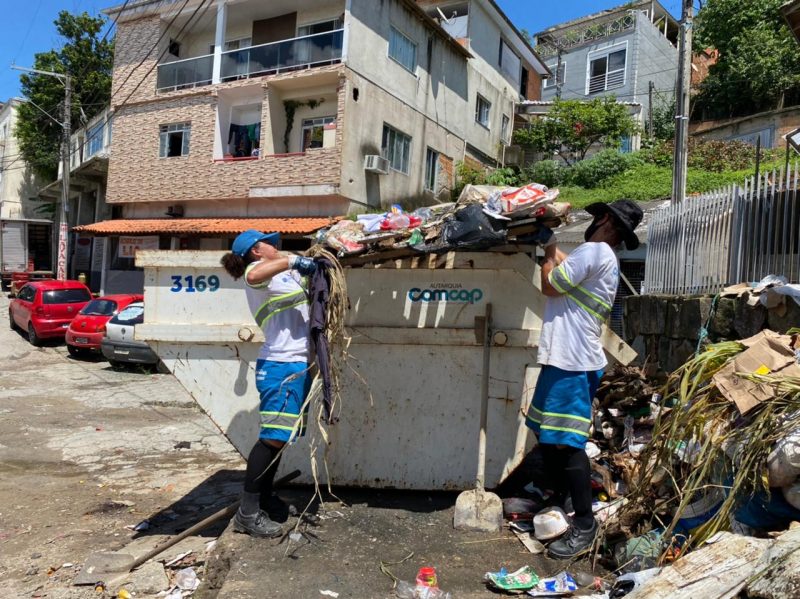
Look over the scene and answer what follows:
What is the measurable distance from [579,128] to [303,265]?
19.5 m

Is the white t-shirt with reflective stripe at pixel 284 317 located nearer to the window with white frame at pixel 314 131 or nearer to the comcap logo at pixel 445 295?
the comcap logo at pixel 445 295

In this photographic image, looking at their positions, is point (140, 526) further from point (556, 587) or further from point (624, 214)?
point (624, 214)

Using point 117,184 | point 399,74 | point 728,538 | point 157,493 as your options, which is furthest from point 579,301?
point 117,184

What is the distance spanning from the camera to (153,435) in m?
7.27

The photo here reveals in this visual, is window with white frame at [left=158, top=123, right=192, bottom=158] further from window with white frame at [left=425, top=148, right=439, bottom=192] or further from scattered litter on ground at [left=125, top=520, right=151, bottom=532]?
scattered litter on ground at [left=125, top=520, right=151, bottom=532]

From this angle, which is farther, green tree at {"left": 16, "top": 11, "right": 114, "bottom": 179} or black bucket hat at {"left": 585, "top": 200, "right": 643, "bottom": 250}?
green tree at {"left": 16, "top": 11, "right": 114, "bottom": 179}

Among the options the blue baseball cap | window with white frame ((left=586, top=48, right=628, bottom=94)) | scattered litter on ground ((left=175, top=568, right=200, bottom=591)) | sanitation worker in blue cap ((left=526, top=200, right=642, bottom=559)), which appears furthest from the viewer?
window with white frame ((left=586, top=48, right=628, bottom=94))

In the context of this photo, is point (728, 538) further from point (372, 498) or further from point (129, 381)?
point (129, 381)

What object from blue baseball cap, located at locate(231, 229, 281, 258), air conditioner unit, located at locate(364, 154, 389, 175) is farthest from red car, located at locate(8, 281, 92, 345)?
blue baseball cap, located at locate(231, 229, 281, 258)

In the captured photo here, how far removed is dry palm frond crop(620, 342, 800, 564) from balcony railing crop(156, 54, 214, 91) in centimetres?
1846

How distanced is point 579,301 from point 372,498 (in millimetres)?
1743

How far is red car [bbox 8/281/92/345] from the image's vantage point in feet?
49.1

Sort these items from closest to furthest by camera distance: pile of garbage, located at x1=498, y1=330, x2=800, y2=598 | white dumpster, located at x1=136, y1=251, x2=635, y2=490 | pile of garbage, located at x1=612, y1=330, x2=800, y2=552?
pile of garbage, located at x1=498, y1=330, x2=800, y2=598 → pile of garbage, located at x1=612, y1=330, x2=800, y2=552 → white dumpster, located at x1=136, y1=251, x2=635, y2=490

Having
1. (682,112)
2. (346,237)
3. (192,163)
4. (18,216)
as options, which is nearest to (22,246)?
(18,216)
